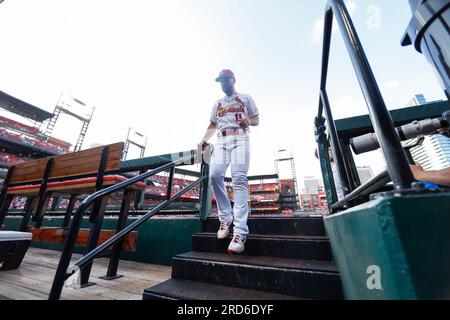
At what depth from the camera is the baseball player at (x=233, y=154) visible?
1.58 meters

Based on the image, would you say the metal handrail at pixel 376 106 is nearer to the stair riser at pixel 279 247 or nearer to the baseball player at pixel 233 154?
the stair riser at pixel 279 247

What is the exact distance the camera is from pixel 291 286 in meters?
1.07

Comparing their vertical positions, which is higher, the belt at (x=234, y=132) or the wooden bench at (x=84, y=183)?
the belt at (x=234, y=132)

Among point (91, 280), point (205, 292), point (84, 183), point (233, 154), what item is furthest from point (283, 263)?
point (84, 183)

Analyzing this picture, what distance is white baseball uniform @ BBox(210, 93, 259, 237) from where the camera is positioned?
5.45 feet

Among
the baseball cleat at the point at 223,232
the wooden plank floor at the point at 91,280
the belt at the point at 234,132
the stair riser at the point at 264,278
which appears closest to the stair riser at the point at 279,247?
the baseball cleat at the point at 223,232

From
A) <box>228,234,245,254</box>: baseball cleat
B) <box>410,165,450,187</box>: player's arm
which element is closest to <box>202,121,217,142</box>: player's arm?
<box>228,234,245,254</box>: baseball cleat

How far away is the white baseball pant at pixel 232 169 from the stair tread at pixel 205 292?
57 centimetres

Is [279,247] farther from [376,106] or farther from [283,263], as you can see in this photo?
[376,106]

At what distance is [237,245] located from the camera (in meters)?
1.46

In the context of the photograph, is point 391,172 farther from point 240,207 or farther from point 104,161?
point 104,161

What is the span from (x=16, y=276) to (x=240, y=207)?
2.16m

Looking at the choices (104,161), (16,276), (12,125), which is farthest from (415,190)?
(12,125)

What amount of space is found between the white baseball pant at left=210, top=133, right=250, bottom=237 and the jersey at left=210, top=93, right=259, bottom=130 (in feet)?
0.48
